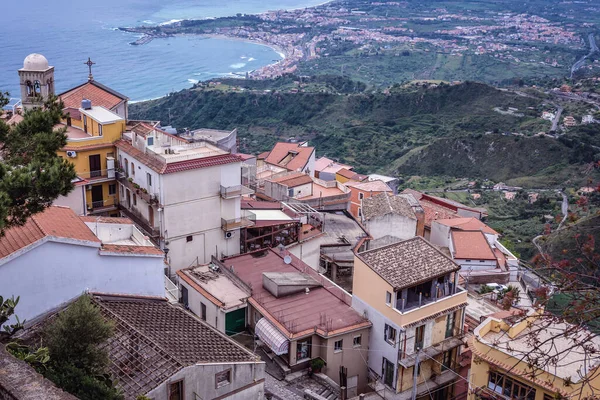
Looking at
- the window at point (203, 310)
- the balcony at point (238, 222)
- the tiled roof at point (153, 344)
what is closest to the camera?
the tiled roof at point (153, 344)

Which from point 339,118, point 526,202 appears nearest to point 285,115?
point 339,118

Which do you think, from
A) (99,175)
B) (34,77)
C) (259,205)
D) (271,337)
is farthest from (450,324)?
→ (34,77)

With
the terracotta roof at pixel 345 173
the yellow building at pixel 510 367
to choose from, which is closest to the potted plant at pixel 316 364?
the yellow building at pixel 510 367

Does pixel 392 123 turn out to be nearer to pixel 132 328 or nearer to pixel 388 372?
pixel 388 372

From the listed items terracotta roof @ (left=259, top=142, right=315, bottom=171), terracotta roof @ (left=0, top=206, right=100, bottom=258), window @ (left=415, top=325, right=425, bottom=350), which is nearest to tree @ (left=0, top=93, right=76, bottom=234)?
terracotta roof @ (left=0, top=206, right=100, bottom=258)

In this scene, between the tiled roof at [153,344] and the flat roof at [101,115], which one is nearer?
the tiled roof at [153,344]

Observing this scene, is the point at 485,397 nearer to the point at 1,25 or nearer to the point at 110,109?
the point at 110,109

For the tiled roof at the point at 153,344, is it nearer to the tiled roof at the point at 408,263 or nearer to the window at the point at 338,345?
the window at the point at 338,345
